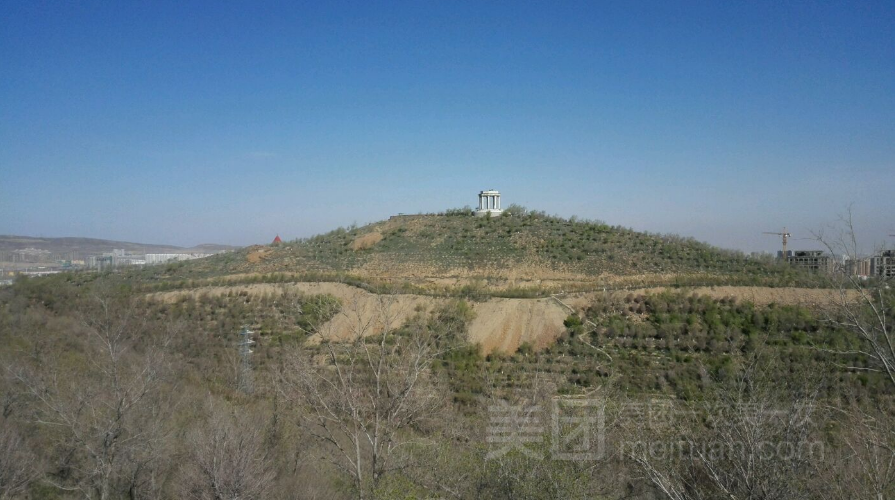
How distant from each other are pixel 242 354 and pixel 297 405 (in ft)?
27.6

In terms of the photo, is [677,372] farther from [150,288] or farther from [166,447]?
[150,288]

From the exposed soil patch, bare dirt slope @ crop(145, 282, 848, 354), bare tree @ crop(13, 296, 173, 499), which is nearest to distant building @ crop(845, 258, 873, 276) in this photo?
bare tree @ crop(13, 296, 173, 499)

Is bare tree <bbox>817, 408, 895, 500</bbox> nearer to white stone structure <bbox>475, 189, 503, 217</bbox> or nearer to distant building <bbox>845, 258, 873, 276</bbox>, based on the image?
distant building <bbox>845, 258, 873, 276</bbox>

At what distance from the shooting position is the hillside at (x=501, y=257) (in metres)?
33.7

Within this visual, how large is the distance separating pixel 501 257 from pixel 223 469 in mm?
31206

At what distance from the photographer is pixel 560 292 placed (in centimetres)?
2852

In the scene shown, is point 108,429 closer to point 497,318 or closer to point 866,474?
point 866,474

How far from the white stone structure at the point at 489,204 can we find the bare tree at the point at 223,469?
38375 millimetres

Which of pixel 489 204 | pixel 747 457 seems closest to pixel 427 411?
pixel 747 457

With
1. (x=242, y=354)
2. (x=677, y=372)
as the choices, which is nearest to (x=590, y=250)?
(x=677, y=372)

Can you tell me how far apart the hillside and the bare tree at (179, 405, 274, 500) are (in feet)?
68.6

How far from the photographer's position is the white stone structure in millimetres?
48562

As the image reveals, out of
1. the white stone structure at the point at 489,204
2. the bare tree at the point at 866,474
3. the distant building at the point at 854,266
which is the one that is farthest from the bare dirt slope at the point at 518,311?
the white stone structure at the point at 489,204

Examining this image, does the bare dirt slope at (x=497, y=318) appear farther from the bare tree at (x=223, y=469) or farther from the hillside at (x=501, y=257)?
the bare tree at (x=223, y=469)
